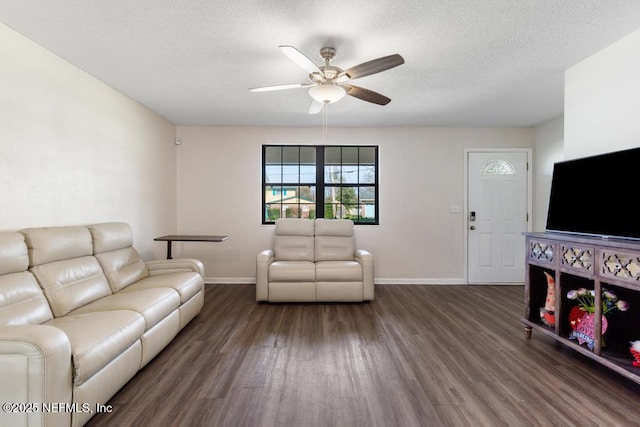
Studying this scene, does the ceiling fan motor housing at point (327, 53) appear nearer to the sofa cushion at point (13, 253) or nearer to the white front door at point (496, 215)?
the sofa cushion at point (13, 253)

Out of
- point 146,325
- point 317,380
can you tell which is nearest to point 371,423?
point 317,380

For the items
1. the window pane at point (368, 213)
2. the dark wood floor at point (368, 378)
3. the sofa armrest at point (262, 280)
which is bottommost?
the dark wood floor at point (368, 378)

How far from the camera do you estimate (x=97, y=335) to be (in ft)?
Result: 5.28

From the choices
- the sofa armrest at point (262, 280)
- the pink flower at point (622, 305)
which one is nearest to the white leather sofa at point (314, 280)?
the sofa armrest at point (262, 280)

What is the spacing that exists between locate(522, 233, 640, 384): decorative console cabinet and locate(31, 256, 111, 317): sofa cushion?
3692mm

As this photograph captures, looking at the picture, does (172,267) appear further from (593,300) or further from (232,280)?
(593,300)

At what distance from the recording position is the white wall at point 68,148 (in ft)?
6.79

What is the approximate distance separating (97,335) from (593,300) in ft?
11.1

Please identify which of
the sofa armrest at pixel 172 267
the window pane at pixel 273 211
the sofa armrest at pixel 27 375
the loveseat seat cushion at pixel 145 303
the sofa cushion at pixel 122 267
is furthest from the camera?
the window pane at pixel 273 211

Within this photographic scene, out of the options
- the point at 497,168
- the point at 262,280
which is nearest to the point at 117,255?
the point at 262,280

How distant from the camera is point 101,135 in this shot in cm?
294

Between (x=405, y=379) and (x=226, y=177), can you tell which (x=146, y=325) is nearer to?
(x=405, y=379)

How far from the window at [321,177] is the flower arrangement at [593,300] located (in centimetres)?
272

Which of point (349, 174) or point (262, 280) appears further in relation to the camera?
point (349, 174)
